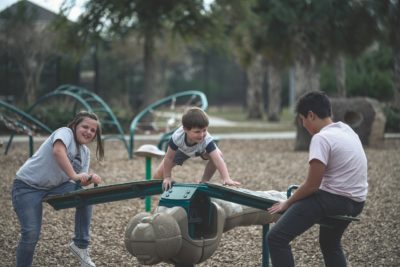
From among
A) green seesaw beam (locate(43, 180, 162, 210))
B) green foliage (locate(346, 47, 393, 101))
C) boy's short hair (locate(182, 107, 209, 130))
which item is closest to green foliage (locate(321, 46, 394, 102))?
green foliage (locate(346, 47, 393, 101))

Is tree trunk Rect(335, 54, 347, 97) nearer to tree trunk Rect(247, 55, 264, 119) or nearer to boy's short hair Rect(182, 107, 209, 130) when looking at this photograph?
tree trunk Rect(247, 55, 264, 119)

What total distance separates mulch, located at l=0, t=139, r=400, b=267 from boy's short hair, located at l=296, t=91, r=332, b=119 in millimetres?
1684

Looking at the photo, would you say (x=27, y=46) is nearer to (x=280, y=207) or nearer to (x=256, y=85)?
(x=256, y=85)

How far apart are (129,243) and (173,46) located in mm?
16521

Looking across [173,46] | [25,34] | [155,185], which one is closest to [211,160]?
[155,185]

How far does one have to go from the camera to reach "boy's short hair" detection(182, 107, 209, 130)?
468 centimetres

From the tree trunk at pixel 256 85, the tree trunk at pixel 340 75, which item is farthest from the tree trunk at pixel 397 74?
the tree trunk at pixel 256 85

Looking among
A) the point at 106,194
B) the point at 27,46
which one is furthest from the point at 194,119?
the point at 27,46

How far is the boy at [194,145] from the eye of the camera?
471 centimetres

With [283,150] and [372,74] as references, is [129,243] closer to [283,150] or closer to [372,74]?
[283,150]

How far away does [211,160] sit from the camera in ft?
17.0

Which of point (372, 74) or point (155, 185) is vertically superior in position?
point (372, 74)

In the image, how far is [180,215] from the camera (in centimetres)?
399

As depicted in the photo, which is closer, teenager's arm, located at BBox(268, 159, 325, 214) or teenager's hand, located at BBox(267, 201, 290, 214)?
teenager's arm, located at BBox(268, 159, 325, 214)
